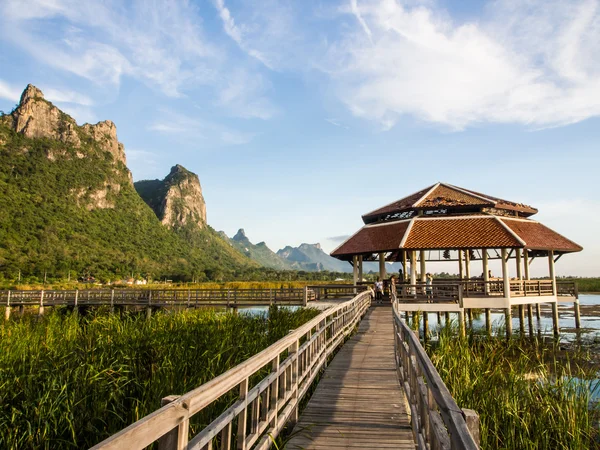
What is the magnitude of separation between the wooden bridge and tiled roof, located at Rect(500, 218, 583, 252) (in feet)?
47.1

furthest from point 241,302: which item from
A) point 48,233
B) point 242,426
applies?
point 48,233

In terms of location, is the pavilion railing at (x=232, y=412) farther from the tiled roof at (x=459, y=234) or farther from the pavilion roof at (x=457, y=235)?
the pavilion roof at (x=457, y=235)

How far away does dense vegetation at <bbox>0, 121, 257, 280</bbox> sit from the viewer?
8981 cm

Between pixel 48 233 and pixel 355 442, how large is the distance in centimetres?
10920

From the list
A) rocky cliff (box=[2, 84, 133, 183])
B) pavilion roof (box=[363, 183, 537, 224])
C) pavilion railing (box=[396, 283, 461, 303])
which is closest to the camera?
pavilion railing (box=[396, 283, 461, 303])

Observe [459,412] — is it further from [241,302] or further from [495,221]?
[241,302]

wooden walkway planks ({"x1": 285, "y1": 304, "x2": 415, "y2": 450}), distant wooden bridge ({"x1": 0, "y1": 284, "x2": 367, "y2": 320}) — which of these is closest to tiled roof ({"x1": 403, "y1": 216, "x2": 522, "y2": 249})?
distant wooden bridge ({"x1": 0, "y1": 284, "x2": 367, "y2": 320})

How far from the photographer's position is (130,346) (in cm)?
856

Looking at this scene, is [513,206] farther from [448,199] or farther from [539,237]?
[448,199]

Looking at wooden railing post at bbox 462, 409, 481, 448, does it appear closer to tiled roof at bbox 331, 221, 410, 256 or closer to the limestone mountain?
tiled roof at bbox 331, 221, 410, 256

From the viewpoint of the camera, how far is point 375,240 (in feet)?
75.5

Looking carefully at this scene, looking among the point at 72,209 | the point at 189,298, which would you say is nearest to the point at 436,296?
the point at 189,298

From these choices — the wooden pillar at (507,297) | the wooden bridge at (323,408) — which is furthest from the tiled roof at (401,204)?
the wooden bridge at (323,408)

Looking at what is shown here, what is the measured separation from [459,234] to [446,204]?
2.36 meters
